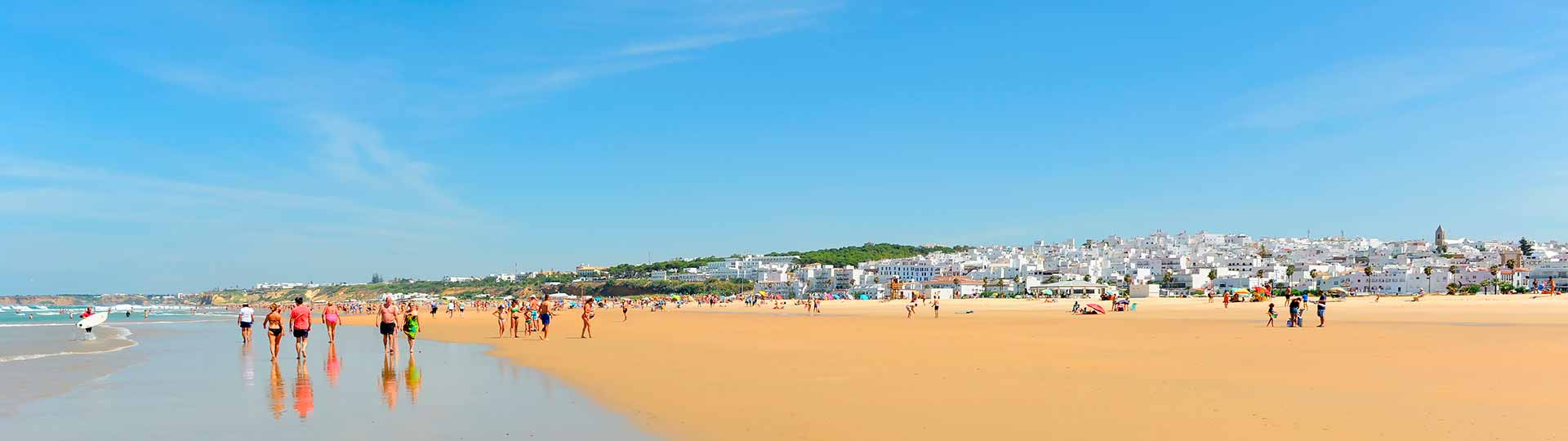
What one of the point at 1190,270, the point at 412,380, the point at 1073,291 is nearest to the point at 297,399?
the point at 412,380

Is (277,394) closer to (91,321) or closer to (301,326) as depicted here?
(301,326)

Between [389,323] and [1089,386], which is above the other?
[389,323]

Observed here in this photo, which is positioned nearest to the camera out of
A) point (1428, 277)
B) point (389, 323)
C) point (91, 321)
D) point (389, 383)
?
point (389, 383)

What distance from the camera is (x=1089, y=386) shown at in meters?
10.2

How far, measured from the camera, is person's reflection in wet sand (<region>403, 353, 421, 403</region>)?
33.0ft

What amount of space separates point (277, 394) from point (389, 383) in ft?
4.45

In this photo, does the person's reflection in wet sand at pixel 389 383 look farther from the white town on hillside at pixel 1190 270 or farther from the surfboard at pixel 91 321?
the white town on hillside at pixel 1190 270

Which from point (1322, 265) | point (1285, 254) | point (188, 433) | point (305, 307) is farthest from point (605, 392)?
point (1285, 254)

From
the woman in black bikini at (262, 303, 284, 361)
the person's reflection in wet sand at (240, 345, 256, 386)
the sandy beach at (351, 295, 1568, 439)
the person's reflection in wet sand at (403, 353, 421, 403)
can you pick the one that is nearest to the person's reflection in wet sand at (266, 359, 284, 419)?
the person's reflection in wet sand at (240, 345, 256, 386)

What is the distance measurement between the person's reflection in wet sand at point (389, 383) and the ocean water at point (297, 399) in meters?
0.02

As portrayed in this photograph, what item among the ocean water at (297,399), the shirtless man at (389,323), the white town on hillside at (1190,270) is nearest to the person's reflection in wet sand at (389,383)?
the ocean water at (297,399)

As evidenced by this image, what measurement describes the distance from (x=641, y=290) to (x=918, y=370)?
153 metres

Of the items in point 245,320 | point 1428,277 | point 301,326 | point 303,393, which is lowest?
point 1428,277

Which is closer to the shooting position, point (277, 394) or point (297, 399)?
point (297, 399)
